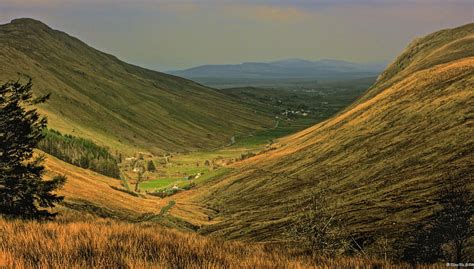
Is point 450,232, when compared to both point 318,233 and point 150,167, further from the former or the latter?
point 150,167

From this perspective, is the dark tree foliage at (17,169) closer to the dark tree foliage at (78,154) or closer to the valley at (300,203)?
the valley at (300,203)

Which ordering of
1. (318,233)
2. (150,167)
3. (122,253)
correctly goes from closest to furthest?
(122,253)
(318,233)
(150,167)

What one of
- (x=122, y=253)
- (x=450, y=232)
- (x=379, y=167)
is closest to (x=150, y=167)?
(x=379, y=167)

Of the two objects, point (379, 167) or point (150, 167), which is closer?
point (379, 167)

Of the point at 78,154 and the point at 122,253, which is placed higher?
the point at 122,253

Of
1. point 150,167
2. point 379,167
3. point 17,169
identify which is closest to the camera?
point 17,169

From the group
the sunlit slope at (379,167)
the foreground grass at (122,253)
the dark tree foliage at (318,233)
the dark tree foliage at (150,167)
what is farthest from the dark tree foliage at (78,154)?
the foreground grass at (122,253)

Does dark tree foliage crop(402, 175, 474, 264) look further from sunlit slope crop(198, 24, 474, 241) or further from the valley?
sunlit slope crop(198, 24, 474, 241)

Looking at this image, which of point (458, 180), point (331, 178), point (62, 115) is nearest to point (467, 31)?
point (331, 178)

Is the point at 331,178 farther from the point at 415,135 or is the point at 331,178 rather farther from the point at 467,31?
the point at 467,31
